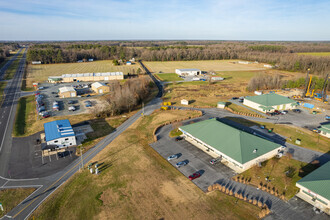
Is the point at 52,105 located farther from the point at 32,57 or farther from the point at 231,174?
the point at 32,57

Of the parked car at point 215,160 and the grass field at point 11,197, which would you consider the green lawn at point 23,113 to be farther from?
the parked car at point 215,160

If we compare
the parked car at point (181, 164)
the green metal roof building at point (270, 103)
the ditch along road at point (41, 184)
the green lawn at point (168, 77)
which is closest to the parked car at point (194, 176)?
the parked car at point (181, 164)

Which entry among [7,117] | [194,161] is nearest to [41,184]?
[194,161]

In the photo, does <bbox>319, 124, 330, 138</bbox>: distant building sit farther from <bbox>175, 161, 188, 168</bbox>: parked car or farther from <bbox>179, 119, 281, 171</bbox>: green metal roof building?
<bbox>175, 161, 188, 168</bbox>: parked car

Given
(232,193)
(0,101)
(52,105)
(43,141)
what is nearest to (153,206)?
(232,193)

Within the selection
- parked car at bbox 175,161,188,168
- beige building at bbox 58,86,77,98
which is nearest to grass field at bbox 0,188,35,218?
parked car at bbox 175,161,188,168
